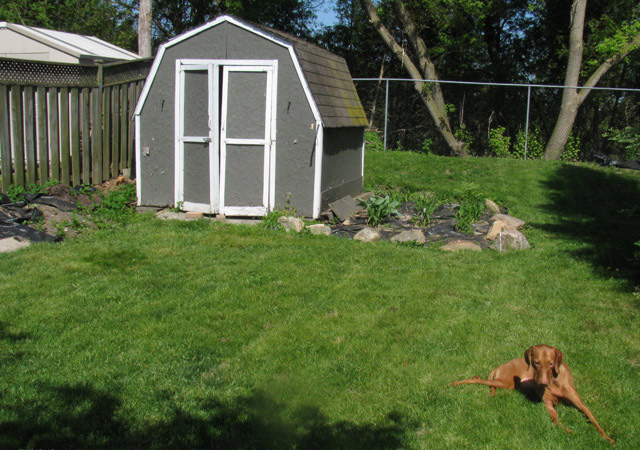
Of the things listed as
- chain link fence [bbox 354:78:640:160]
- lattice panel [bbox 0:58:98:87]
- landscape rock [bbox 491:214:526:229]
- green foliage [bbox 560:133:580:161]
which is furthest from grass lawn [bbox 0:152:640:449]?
chain link fence [bbox 354:78:640:160]

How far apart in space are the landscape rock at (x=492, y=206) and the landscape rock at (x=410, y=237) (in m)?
2.19

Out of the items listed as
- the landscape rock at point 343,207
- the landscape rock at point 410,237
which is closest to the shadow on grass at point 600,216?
the landscape rock at point 410,237

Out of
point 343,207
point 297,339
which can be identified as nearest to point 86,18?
point 343,207

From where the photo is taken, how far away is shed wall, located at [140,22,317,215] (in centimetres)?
864

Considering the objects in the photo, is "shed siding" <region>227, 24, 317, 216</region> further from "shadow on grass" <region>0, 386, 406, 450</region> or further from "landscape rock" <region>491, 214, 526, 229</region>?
"shadow on grass" <region>0, 386, 406, 450</region>

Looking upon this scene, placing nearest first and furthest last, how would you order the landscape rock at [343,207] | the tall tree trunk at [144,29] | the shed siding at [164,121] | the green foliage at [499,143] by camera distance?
1. the shed siding at [164,121]
2. the landscape rock at [343,207]
3. the tall tree trunk at [144,29]
4. the green foliage at [499,143]

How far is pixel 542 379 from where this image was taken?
3.41 meters

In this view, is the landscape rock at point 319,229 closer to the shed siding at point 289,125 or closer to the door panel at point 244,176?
the shed siding at point 289,125

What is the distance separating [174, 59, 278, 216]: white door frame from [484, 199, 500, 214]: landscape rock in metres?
3.58

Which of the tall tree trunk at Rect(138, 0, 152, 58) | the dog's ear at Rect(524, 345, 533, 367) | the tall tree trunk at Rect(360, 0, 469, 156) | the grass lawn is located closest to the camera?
the grass lawn

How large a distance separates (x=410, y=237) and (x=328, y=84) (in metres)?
3.20

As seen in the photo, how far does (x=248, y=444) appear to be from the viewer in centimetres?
318

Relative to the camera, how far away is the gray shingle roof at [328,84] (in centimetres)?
873

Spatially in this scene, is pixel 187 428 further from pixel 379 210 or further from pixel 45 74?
pixel 45 74
